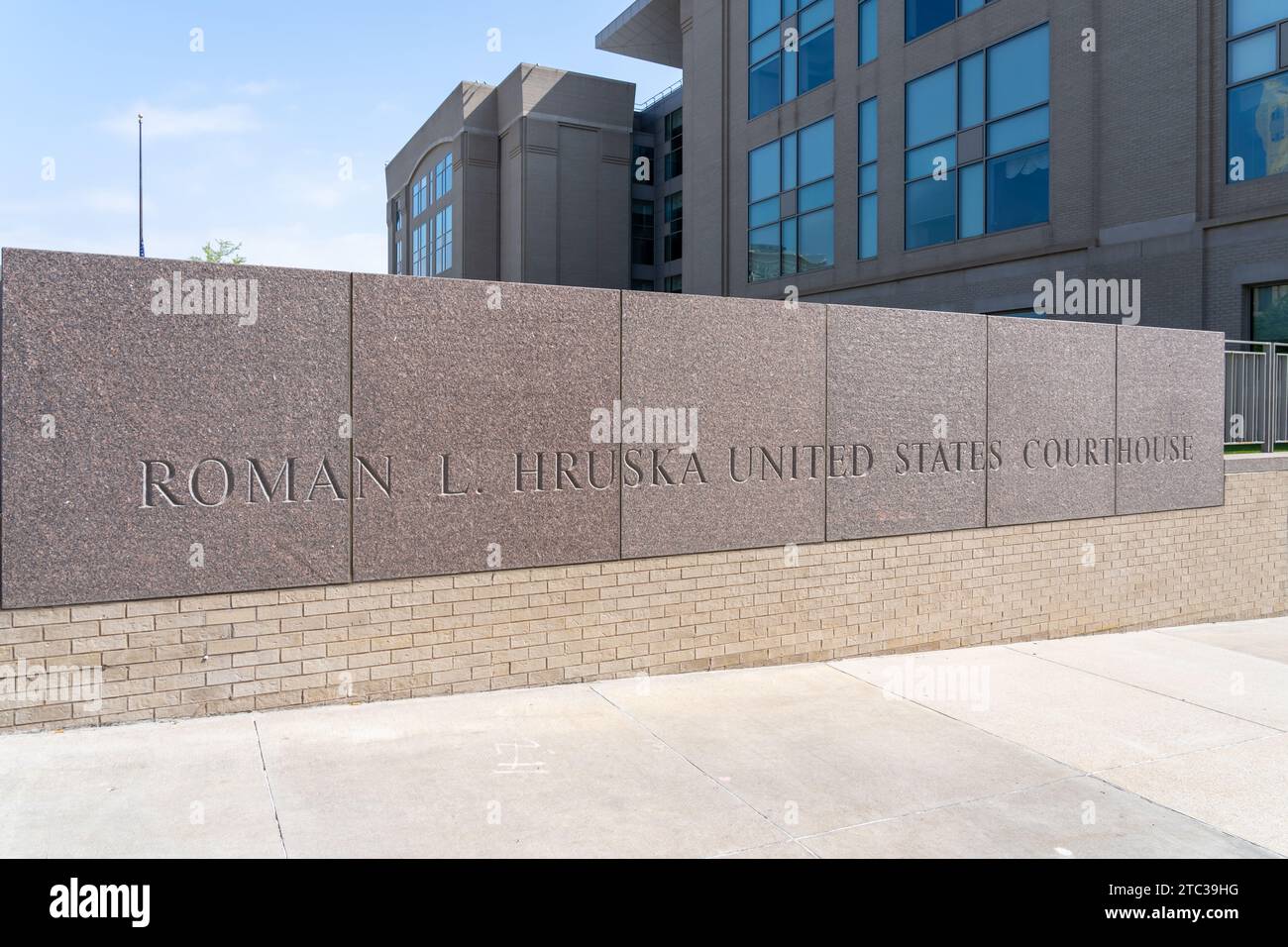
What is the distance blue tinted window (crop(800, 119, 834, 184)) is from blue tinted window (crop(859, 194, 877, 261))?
6.26 feet

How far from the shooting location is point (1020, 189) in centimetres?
2200

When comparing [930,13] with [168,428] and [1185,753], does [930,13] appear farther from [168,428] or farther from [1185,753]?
[168,428]

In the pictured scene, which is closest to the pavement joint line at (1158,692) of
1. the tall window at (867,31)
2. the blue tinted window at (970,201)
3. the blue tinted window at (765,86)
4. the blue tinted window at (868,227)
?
the blue tinted window at (970,201)

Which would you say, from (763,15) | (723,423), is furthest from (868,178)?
(723,423)

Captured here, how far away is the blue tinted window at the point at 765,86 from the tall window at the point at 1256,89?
1399 cm

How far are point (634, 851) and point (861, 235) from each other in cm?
2426

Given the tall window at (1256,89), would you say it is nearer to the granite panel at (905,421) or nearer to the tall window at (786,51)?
the tall window at (786,51)

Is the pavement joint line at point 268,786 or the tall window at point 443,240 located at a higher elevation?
the tall window at point 443,240

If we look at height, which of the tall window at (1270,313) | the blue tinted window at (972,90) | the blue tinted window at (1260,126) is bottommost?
the tall window at (1270,313)

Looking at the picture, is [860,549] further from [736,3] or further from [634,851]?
[736,3]

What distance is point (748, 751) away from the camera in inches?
227

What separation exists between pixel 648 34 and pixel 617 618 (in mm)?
36273

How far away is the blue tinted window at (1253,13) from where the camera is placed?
17156 millimetres
